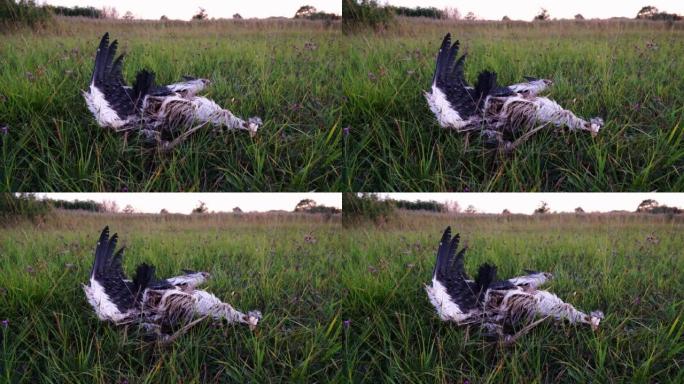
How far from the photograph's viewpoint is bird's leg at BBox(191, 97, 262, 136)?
10.6 ft

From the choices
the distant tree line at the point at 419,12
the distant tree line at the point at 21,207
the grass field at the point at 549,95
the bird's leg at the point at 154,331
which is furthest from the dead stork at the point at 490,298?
the distant tree line at the point at 21,207

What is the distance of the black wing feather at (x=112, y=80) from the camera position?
328 cm

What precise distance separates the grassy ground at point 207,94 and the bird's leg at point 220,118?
37 millimetres

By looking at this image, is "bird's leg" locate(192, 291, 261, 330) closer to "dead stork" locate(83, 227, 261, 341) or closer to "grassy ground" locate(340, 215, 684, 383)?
"dead stork" locate(83, 227, 261, 341)

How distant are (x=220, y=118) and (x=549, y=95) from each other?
155 centimetres

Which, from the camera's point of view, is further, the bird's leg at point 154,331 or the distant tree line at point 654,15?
the distant tree line at point 654,15

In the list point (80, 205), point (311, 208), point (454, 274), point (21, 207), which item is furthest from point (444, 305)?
point (21, 207)

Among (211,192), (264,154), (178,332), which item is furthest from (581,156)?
(178,332)

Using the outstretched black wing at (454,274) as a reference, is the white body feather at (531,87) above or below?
above

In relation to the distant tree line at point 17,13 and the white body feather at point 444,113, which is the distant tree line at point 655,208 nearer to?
the white body feather at point 444,113

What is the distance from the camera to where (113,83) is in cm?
334

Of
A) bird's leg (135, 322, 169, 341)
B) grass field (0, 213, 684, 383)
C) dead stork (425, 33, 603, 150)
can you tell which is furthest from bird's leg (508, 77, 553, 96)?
bird's leg (135, 322, 169, 341)

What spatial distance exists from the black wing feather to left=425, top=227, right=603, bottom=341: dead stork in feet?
5.30

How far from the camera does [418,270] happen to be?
3305mm
